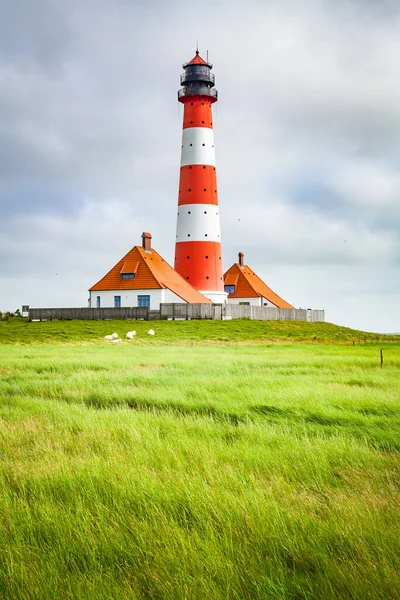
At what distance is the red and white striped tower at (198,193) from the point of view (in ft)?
164

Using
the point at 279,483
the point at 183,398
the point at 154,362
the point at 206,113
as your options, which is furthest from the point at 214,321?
the point at 279,483

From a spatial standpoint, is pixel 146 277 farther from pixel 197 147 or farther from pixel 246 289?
pixel 246 289

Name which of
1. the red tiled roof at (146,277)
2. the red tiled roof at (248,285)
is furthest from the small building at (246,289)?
the red tiled roof at (146,277)

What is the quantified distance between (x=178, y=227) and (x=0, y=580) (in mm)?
47261

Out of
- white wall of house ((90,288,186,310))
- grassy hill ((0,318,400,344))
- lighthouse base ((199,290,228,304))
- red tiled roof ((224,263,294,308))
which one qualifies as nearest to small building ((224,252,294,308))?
red tiled roof ((224,263,294,308))

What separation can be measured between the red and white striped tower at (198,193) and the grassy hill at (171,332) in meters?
6.45

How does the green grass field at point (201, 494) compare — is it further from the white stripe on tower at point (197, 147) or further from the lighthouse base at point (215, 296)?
the white stripe on tower at point (197, 147)

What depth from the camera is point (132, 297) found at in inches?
2047

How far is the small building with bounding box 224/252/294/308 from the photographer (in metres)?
63.6

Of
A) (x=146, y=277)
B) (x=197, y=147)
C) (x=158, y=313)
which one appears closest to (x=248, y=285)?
(x=146, y=277)

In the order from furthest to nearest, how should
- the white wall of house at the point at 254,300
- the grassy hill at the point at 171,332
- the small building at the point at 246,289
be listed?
the small building at the point at 246,289
the white wall of house at the point at 254,300
the grassy hill at the point at 171,332

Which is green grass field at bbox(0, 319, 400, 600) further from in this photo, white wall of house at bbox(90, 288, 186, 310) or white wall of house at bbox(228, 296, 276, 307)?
white wall of house at bbox(228, 296, 276, 307)

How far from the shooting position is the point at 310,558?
4266 millimetres

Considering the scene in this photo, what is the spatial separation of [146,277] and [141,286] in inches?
37.5
